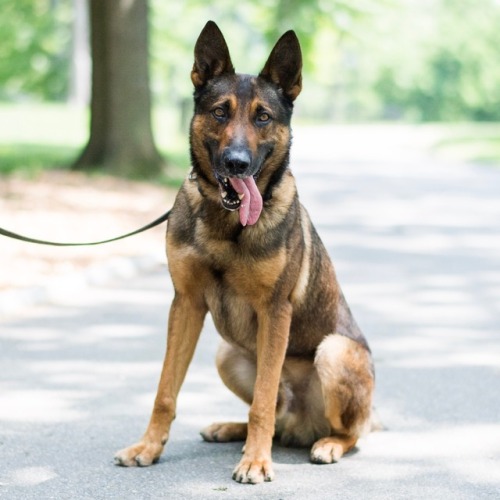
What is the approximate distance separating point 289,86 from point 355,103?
99.6m

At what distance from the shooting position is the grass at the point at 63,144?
19.8 metres

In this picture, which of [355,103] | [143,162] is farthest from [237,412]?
[355,103]

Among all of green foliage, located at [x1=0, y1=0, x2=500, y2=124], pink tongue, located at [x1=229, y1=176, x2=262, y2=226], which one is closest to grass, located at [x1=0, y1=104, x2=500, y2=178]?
green foliage, located at [x1=0, y1=0, x2=500, y2=124]

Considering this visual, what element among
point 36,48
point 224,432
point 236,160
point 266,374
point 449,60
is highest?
point 449,60

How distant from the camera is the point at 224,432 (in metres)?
5.46

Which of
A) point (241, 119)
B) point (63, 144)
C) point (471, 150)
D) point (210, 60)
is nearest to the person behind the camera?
point (241, 119)

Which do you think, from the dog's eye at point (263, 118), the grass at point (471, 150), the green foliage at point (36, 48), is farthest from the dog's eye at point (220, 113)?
the green foliage at point (36, 48)

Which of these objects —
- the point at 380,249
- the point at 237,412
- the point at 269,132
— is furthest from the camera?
the point at 380,249

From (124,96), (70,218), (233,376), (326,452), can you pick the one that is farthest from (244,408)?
(124,96)

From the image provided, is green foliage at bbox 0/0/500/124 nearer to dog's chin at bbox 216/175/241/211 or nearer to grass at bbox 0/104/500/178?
grass at bbox 0/104/500/178

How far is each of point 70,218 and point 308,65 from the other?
26379 mm

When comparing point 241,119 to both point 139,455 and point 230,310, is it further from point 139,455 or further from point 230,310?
point 139,455

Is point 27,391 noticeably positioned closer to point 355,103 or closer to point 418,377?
point 418,377

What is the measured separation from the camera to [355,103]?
338 feet
